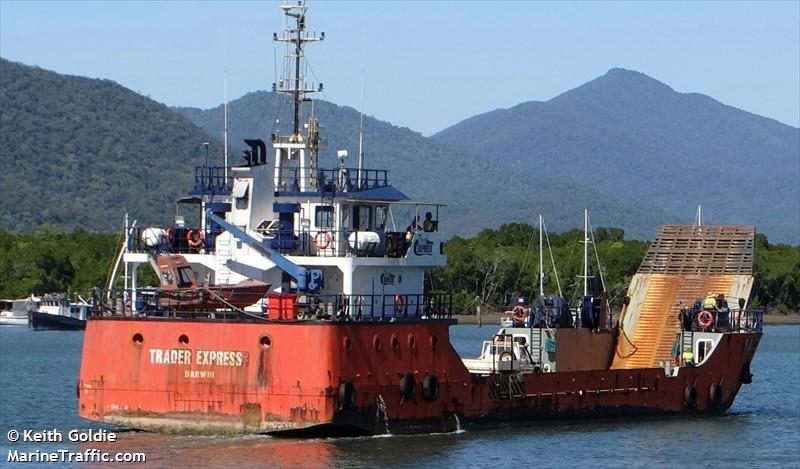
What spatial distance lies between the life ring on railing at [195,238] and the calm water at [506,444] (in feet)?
12.6

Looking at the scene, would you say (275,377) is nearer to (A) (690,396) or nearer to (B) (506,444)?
(B) (506,444)

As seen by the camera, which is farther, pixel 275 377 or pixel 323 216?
pixel 323 216

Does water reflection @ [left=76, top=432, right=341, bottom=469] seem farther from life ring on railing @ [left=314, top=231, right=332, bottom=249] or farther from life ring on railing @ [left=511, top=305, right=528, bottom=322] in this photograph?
life ring on railing @ [left=511, top=305, right=528, bottom=322]

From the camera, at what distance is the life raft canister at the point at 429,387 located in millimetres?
36438

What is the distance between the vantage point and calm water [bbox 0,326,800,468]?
1332 inches

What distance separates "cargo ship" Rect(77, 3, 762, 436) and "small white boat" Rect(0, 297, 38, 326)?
2626 inches

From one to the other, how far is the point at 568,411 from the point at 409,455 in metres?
7.17

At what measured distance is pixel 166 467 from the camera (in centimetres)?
3234

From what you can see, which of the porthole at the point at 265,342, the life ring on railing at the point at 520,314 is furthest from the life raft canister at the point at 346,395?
the life ring on railing at the point at 520,314

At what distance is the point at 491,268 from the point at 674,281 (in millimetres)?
51676

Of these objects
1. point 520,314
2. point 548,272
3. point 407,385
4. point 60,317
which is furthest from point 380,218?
point 60,317

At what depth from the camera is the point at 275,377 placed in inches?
1357

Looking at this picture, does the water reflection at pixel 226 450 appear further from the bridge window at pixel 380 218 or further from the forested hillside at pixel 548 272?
the forested hillside at pixel 548 272

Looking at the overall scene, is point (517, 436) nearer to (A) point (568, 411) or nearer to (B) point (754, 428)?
(A) point (568, 411)
